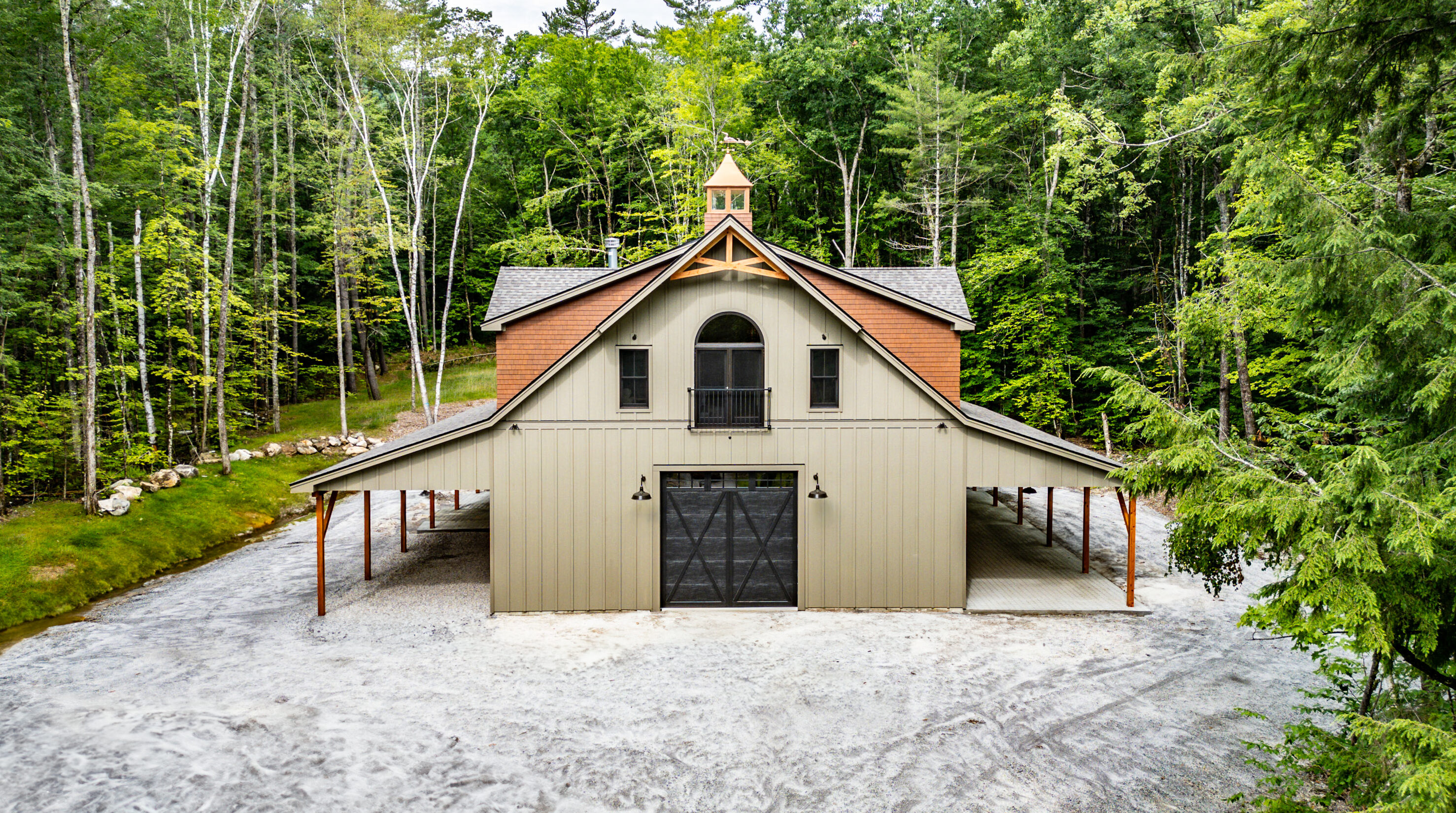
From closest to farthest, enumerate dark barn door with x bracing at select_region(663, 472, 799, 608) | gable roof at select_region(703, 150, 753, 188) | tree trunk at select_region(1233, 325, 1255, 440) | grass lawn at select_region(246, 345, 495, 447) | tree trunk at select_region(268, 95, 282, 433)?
dark barn door with x bracing at select_region(663, 472, 799, 608) → gable roof at select_region(703, 150, 753, 188) → tree trunk at select_region(1233, 325, 1255, 440) → tree trunk at select_region(268, 95, 282, 433) → grass lawn at select_region(246, 345, 495, 447)

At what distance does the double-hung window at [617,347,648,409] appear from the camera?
11180 millimetres

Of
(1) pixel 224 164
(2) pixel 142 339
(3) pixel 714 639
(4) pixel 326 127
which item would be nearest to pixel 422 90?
(4) pixel 326 127

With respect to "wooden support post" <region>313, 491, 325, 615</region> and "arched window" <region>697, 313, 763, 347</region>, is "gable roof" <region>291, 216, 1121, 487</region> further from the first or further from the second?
"arched window" <region>697, 313, 763, 347</region>

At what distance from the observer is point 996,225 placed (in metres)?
24.0

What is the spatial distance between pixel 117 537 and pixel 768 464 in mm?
12983

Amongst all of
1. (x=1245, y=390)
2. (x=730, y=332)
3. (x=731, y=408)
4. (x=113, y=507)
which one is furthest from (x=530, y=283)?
(x=1245, y=390)

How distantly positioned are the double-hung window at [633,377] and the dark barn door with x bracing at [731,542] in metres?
1.33

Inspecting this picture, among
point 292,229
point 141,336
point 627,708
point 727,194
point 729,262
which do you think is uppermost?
point 292,229

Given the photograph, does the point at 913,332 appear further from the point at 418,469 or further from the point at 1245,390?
the point at 1245,390

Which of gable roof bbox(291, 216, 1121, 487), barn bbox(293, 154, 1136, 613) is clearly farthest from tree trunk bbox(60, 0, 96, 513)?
gable roof bbox(291, 216, 1121, 487)

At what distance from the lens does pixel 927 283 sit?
1479 centimetres

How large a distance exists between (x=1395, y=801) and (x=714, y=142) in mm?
23802

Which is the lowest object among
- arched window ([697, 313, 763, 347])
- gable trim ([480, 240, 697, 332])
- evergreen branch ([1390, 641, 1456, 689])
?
evergreen branch ([1390, 641, 1456, 689])

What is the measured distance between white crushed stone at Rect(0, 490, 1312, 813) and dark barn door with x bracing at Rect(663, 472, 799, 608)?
1.44ft
